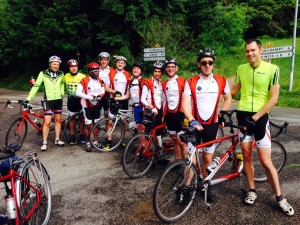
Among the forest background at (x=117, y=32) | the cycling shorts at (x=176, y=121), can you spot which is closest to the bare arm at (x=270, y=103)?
the cycling shorts at (x=176, y=121)

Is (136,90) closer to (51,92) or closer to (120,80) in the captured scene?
(120,80)

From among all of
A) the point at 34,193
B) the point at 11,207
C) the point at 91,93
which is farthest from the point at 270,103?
the point at 91,93

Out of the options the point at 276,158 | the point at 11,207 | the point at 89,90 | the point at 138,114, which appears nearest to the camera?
the point at 11,207

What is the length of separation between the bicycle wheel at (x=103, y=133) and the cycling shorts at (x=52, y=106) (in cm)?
125

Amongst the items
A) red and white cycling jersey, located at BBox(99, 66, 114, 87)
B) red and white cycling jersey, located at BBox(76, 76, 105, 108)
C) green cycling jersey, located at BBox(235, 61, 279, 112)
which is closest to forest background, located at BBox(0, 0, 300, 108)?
red and white cycling jersey, located at BBox(99, 66, 114, 87)

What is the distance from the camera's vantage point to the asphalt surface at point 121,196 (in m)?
3.84

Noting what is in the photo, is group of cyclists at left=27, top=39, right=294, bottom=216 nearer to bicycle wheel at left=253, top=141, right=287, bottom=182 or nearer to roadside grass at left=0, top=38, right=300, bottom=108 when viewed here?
bicycle wheel at left=253, top=141, right=287, bottom=182

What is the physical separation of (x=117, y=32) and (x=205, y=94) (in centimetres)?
2098

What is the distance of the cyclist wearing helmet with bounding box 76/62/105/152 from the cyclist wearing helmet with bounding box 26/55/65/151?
78 cm

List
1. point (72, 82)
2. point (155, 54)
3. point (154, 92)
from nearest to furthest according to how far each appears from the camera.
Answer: point (154, 92), point (72, 82), point (155, 54)

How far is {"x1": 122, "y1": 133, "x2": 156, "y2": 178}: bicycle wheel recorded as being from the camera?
16.9ft

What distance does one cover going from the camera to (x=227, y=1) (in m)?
45.7

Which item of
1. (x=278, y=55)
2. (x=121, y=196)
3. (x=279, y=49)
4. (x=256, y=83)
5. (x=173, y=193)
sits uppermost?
(x=279, y=49)

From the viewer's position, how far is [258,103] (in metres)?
3.90
